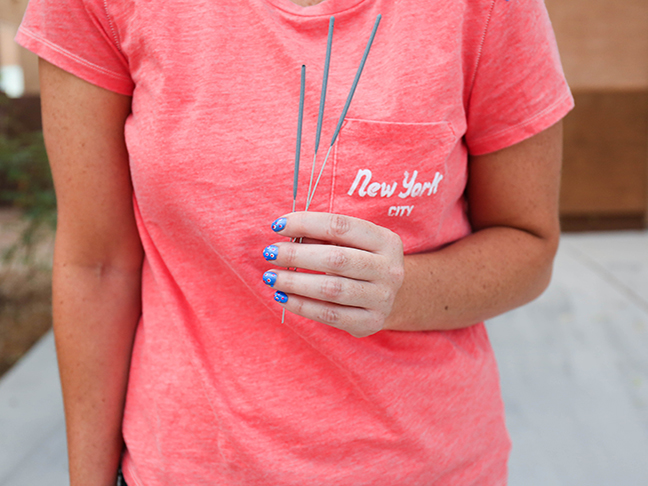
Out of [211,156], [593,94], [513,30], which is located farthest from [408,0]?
[593,94]

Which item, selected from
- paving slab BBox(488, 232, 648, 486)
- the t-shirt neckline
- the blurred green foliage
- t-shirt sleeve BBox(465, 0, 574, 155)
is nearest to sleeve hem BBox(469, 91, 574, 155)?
t-shirt sleeve BBox(465, 0, 574, 155)

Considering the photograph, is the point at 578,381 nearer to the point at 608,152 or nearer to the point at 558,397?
the point at 558,397

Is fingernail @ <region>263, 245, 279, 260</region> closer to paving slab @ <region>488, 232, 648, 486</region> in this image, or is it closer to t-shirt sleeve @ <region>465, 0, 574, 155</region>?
t-shirt sleeve @ <region>465, 0, 574, 155</region>

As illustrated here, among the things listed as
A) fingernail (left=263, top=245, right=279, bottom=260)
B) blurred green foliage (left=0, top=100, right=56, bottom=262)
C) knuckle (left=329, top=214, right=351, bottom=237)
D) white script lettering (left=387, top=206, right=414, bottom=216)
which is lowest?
blurred green foliage (left=0, top=100, right=56, bottom=262)

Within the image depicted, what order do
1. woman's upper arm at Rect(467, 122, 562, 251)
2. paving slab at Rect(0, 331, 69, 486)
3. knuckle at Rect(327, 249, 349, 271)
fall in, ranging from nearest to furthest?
knuckle at Rect(327, 249, 349, 271), woman's upper arm at Rect(467, 122, 562, 251), paving slab at Rect(0, 331, 69, 486)

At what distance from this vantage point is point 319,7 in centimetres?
61

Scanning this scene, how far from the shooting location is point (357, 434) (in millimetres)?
651

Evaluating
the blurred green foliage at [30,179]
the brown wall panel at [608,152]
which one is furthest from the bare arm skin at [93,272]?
the brown wall panel at [608,152]

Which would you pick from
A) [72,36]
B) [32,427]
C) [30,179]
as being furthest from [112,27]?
[30,179]

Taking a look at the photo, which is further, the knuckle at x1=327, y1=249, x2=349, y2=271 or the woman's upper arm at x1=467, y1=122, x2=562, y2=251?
the woman's upper arm at x1=467, y1=122, x2=562, y2=251

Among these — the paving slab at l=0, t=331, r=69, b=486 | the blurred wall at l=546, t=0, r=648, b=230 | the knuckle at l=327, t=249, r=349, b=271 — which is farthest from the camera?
the blurred wall at l=546, t=0, r=648, b=230

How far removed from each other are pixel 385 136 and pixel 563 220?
15.8 ft

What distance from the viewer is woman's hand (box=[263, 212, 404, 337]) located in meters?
0.50

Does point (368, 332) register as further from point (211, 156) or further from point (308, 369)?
point (211, 156)
